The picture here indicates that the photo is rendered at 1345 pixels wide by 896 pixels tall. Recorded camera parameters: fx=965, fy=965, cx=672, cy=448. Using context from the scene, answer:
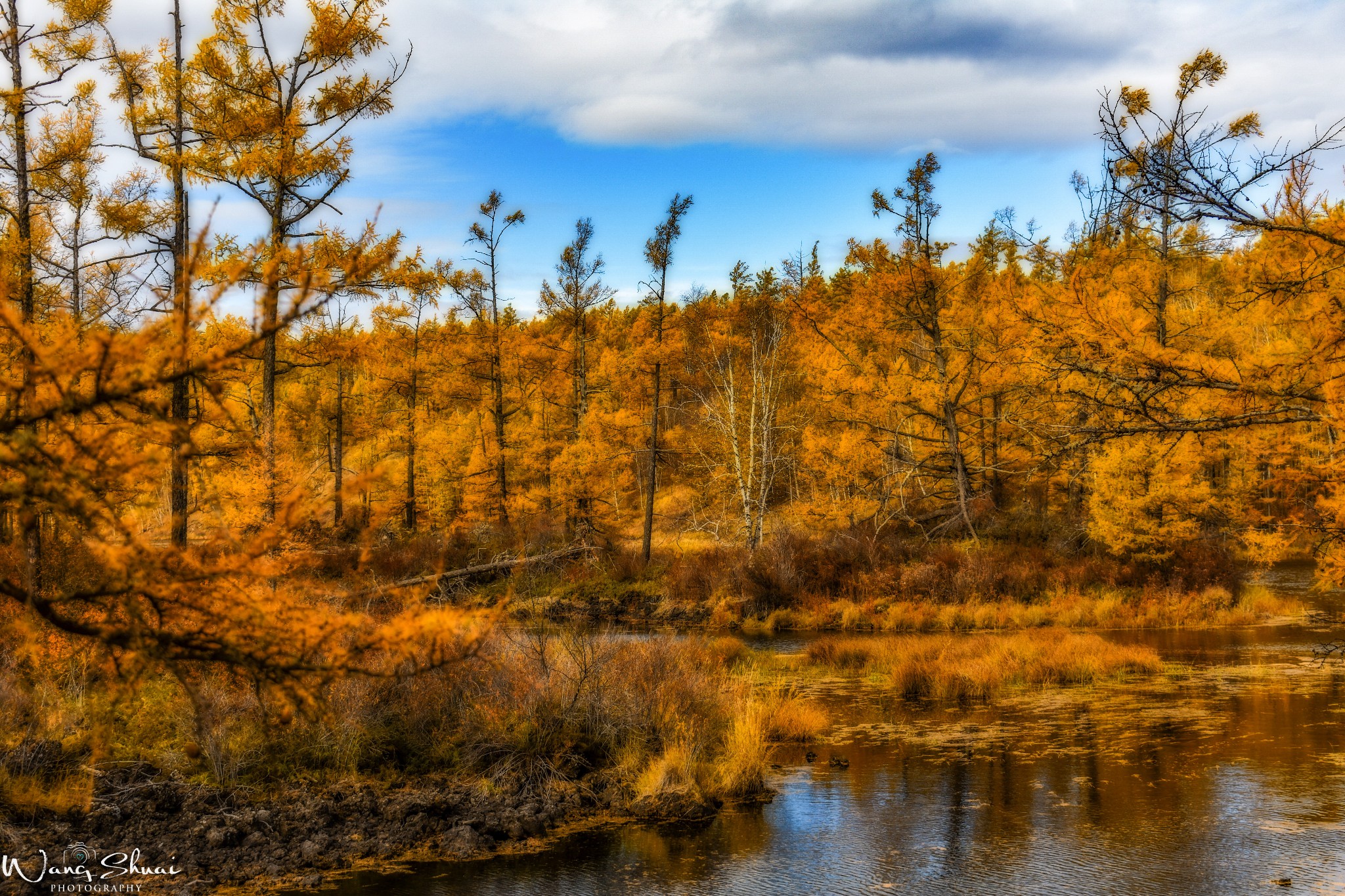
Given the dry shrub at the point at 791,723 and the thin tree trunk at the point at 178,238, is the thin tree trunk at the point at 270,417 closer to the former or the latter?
the thin tree trunk at the point at 178,238

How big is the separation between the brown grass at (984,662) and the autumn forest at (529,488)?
93mm

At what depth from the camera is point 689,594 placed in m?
28.1

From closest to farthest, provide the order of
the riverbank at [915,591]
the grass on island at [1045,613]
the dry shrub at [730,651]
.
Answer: the dry shrub at [730,651] → the grass on island at [1045,613] → the riverbank at [915,591]

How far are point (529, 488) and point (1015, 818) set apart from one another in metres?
29.7

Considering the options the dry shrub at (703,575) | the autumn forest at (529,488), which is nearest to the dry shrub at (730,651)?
the autumn forest at (529,488)

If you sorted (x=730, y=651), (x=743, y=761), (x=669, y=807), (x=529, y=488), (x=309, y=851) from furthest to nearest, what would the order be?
1. (x=529, y=488)
2. (x=730, y=651)
3. (x=743, y=761)
4. (x=669, y=807)
5. (x=309, y=851)

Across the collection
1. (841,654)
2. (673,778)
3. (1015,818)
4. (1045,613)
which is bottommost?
(1045,613)

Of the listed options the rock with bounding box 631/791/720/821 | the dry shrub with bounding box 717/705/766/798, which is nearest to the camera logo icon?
the rock with bounding box 631/791/720/821

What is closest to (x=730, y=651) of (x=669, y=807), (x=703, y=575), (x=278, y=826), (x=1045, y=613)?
(x=669, y=807)

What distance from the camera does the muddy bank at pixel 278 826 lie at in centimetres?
770

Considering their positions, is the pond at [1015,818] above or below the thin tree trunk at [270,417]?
below

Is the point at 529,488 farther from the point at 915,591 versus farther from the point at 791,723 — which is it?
the point at 791,723

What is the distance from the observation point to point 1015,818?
9.33 m
